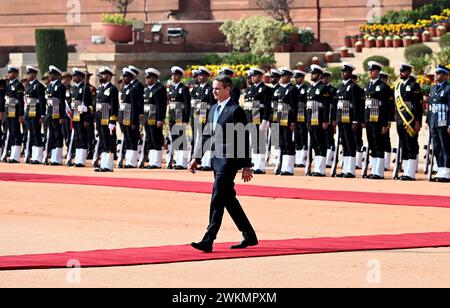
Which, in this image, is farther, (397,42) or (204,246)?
(397,42)

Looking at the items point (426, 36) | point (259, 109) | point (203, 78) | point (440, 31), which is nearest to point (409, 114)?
point (259, 109)

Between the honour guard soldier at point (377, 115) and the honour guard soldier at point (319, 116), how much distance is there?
115 centimetres

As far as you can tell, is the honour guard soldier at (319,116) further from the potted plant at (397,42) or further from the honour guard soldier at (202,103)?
the potted plant at (397,42)

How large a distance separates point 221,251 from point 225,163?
957mm

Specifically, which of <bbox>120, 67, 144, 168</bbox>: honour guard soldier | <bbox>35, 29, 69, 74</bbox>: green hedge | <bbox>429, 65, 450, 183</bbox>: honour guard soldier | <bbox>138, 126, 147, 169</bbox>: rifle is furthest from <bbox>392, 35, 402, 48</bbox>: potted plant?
<bbox>429, 65, 450, 183</bbox>: honour guard soldier

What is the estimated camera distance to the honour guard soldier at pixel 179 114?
29.8m

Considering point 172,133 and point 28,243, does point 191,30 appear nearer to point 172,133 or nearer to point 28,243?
point 172,133

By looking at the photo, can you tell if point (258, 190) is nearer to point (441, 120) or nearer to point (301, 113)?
point (441, 120)

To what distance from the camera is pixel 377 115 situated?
26547 mm

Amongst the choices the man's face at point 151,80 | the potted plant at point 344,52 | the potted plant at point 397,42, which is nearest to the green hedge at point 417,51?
the potted plant at point 397,42

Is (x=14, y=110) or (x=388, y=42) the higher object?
(x=388, y=42)

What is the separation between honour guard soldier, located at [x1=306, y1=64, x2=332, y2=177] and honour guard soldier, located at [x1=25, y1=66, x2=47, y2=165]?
617 centimetres

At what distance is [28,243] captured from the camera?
16.8 metres
